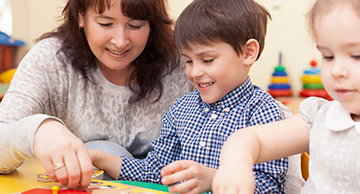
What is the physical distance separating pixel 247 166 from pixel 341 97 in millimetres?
187

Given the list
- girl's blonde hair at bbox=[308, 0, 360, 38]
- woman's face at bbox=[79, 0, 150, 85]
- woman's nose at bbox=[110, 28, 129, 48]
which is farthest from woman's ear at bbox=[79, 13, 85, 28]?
girl's blonde hair at bbox=[308, 0, 360, 38]

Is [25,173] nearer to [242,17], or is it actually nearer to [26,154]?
[26,154]

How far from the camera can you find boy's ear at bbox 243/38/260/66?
1.12 metres

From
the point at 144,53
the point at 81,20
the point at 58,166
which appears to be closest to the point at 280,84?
the point at 144,53

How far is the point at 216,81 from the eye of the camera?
1095 mm

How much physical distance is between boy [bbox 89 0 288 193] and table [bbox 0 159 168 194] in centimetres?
12

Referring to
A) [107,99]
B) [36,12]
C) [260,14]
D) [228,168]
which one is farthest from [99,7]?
[36,12]

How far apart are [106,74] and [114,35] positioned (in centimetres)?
21

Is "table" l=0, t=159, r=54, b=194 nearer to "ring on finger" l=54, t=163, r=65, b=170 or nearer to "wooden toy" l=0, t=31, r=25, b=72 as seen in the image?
"ring on finger" l=54, t=163, r=65, b=170

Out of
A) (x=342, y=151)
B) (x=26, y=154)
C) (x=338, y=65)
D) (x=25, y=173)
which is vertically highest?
(x=338, y=65)

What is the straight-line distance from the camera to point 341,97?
2.14ft

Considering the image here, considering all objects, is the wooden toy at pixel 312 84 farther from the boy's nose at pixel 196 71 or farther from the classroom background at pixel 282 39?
the boy's nose at pixel 196 71

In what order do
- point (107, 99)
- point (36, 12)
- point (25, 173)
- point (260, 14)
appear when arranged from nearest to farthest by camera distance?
point (25, 173) → point (260, 14) → point (107, 99) → point (36, 12)

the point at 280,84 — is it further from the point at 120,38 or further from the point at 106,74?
the point at 120,38
